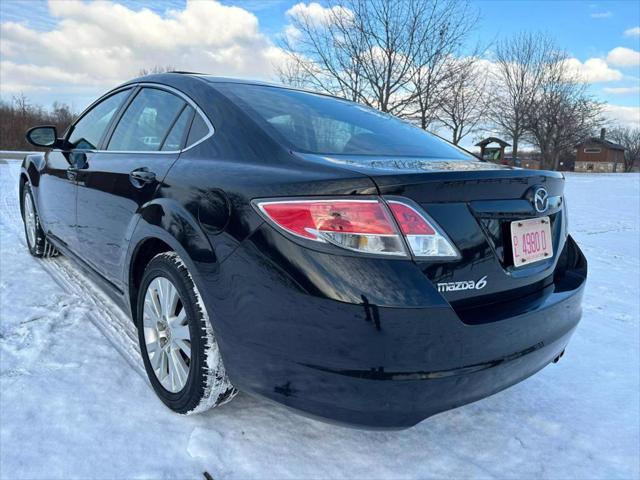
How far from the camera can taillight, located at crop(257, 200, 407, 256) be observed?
142cm

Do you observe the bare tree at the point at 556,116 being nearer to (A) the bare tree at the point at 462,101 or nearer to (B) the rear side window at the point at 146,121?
(A) the bare tree at the point at 462,101

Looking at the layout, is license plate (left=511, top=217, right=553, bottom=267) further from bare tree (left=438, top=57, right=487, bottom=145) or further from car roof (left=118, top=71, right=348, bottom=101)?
bare tree (left=438, top=57, right=487, bottom=145)

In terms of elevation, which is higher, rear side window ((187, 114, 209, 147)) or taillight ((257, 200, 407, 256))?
rear side window ((187, 114, 209, 147))

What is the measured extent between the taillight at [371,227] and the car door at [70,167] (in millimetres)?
2001

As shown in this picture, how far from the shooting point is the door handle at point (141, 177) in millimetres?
2140

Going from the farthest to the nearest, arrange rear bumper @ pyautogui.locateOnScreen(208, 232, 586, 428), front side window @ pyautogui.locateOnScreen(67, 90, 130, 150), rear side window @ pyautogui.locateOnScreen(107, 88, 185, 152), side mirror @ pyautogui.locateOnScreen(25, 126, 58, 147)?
side mirror @ pyautogui.locateOnScreen(25, 126, 58, 147)
front side window @ pyautogui.locateOnScreen(67, 90, 130, 150)
rear side window @ pyautogui.locateOnScreen(107, 88, 185, 152)
rear bumper @ pyautogui.locateOnScreen(208, 232, 586, 428)

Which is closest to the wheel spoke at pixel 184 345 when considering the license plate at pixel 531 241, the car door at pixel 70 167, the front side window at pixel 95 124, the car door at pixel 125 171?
the car door at pixel 125 171

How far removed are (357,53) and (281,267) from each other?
17093mm

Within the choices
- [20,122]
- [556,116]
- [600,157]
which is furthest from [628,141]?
[20,122]

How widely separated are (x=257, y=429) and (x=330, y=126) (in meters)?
1.40

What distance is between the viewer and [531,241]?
1749 mm

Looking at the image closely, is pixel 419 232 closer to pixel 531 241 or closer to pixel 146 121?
pixel 531 241

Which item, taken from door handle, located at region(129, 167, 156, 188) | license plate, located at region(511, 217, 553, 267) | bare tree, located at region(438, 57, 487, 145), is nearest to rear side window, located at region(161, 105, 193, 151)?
door handle, located at region(129, 167, 156, 188)

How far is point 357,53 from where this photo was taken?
17.0m
